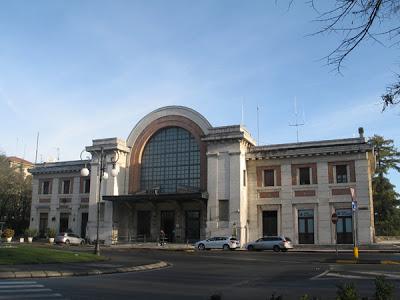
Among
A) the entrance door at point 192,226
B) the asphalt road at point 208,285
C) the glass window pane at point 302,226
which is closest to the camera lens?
the asphalt road at point 208,285

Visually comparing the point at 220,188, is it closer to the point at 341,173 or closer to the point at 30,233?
the point at 341,173

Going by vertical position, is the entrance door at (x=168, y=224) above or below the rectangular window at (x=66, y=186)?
below

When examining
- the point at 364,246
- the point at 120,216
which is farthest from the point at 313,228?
the point at 120,216

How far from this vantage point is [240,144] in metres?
46.6

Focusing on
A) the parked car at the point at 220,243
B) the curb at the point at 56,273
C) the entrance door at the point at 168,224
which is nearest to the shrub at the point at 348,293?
the curb at the point at 56,273

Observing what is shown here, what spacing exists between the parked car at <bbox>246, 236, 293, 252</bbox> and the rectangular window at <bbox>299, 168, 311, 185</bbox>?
320 inches

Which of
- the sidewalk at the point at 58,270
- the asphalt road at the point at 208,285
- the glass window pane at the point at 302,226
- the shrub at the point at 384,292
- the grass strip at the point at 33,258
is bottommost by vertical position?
the asphalt road at the point at 208,285

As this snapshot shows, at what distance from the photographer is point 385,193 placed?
2452 inches

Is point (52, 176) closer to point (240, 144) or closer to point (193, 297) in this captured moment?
point (240, 144)

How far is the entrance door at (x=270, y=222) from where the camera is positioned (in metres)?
45.8

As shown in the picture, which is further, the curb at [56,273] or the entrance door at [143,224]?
the entrance door at [143,224]

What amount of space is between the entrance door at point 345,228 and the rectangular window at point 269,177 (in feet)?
24.3

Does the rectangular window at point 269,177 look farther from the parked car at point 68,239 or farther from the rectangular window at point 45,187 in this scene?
the rectangular window at point 45,187

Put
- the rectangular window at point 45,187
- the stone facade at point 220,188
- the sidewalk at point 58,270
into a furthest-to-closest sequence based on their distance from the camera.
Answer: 1. the rectangular window at point 45,187
2. the stone facade at point 220,188
3. the sidewalk at point 58,270
